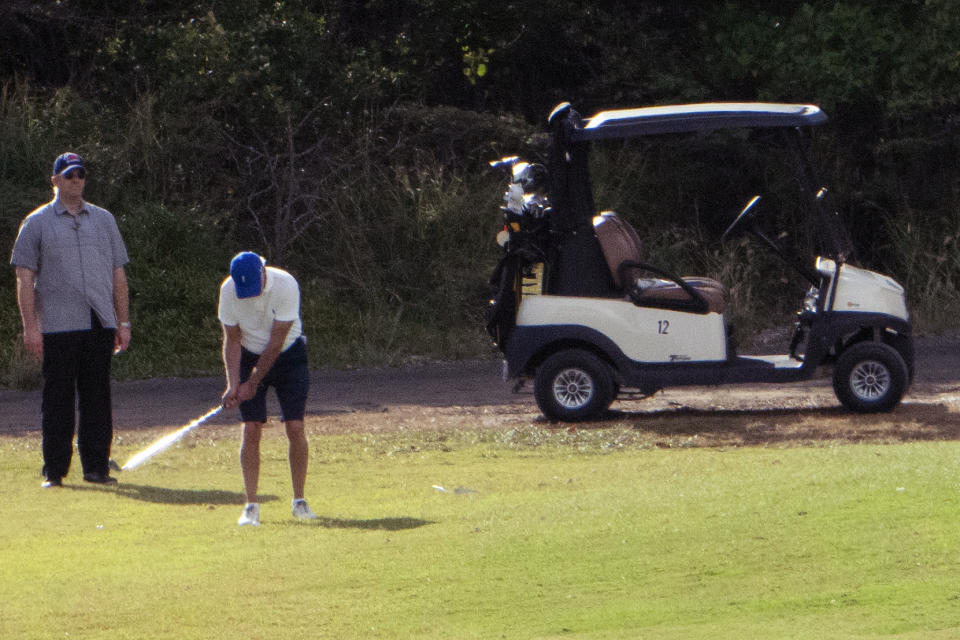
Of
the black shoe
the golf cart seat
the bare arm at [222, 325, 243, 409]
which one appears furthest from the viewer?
the golf cart seat

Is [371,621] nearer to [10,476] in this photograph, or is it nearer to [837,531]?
[837,531]

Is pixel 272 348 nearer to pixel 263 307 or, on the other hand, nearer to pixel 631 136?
pixel 263 307

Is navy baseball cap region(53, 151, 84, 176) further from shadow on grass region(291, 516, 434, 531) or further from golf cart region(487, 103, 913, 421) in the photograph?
golf cart region(487, 103, 913, 421)

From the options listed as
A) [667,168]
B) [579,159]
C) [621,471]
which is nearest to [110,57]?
[667,168]

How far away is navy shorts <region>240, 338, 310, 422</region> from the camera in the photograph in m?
8.19

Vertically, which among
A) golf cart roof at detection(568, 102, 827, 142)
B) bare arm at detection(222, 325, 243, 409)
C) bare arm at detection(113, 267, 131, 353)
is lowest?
bare arm at detection(222, 325, 243, 409)

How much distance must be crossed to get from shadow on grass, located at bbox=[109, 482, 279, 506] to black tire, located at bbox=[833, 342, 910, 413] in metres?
5.12

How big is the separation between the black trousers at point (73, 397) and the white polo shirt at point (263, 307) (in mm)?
2089

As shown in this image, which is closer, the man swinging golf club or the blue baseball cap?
the blue baseball cap

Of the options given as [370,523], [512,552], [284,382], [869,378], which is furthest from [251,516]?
[869,378]

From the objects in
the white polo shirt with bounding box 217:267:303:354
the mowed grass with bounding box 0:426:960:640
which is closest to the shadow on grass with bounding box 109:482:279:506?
the mowed grass with bounding box 0:426:960:640

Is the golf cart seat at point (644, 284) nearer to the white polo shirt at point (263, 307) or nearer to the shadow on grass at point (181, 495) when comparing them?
the shadow on grass at point (181, 495)

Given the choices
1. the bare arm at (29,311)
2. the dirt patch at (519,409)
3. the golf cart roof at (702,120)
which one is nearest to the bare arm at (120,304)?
the bare arm at (29,311)

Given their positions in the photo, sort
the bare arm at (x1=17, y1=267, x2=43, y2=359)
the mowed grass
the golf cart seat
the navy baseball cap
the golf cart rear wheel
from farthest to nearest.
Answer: the golf cart rear wheel < the golf cart seat < the navy baseball cap < the bare arm at (x1=17, y1=267, x2=43, y2=359) < the mowed grass
